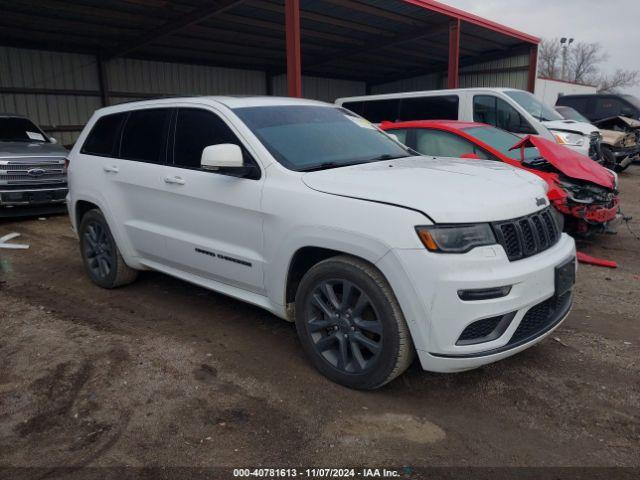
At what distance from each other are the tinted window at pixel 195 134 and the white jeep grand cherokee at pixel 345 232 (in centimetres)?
1

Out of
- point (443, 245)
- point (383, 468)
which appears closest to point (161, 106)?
point (443, 245)

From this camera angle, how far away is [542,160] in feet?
21.6

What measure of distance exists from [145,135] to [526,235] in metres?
3.19

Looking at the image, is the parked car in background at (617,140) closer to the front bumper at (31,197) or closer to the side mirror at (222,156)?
the front bumper at (31,197)

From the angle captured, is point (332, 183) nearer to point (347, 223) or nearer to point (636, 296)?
point (347, 223)

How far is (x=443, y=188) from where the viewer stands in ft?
9.88

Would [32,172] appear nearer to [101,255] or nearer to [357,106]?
[101,255]

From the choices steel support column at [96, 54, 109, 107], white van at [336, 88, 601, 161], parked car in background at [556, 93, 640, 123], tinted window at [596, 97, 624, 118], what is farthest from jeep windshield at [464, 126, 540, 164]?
steel support column at [96, 54, 109, 107]

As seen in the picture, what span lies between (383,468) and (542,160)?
5163mm

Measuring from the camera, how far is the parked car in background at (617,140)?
13180 mm

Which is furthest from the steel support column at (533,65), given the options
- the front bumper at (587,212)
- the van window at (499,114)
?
the front bumper at (587,212)

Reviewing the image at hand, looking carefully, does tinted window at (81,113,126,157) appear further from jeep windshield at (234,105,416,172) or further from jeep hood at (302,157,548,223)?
jeep hood at (302,157,548,223)

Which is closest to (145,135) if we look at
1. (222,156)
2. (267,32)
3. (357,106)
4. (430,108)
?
(222,156)

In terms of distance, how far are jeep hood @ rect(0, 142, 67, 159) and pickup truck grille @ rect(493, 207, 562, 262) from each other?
8173 millimetres
